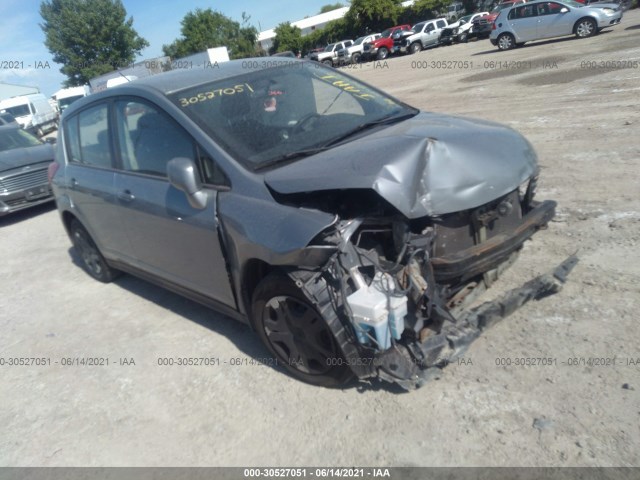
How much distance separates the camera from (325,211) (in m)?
3.01

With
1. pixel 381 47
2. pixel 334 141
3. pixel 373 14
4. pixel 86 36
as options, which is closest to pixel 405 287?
pixel 334 141

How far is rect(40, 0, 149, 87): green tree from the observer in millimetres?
51844

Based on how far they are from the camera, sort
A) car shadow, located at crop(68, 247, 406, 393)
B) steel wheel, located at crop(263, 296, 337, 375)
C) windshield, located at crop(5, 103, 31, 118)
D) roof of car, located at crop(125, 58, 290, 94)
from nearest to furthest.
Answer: steel wheel, located at crop(263, 296, 337, 375), car shadow, located at crop(68, 247, 406, 393), roof of car, located at crop(125, 58, 290, 94), windshield, located at crop(5, 103, 31, 118)

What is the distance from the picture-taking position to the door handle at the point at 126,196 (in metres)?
4.11

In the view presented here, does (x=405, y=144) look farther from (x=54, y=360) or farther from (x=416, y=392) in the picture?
(x=54, y=360)

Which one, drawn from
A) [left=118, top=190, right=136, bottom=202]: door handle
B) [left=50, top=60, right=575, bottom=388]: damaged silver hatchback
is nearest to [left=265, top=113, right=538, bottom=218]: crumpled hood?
[left=50, top=60, right=575, bottom=388]: damaged silver hatchback

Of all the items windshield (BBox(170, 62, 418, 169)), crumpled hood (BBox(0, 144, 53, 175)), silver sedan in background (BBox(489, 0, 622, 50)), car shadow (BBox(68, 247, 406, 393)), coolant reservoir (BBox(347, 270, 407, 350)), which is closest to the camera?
coolant reservoir (BBox(347, 270, 407, 350))

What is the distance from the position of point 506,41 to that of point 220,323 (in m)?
22.6

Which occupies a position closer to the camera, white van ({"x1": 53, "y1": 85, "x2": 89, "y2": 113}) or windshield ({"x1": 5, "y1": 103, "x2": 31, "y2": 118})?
windshield ({"x1": 5, "y1": 103, "x2": 31, "y2": 118})

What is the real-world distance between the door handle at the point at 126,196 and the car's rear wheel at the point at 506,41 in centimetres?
2242

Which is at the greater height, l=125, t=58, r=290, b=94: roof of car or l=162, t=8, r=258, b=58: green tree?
l=162, t=8, r=258, b=58: green tree

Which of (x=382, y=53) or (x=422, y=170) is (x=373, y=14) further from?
(x=422, y=170)

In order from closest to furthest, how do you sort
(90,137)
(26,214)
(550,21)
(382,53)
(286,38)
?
(90,137), (26,214), (550,21), (382,53), (286,38)

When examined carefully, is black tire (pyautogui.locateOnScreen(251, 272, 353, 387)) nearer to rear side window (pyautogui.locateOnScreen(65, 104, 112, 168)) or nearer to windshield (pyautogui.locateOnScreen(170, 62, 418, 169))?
windshield (pyautogui.locateOnScreen(170, 62, 418, 169))
